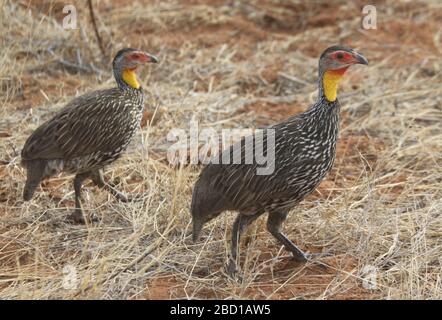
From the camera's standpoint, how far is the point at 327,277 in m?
5.27

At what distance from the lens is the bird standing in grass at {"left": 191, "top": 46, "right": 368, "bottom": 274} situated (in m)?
5.12

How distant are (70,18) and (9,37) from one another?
74cm

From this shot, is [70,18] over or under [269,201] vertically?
over

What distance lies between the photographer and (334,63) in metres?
5.40

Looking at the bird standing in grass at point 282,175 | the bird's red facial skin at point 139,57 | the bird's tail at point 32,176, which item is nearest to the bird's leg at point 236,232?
the bird standing in grass at point 282,175

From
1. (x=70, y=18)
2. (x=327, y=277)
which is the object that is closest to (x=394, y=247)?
(x=327, y=277)

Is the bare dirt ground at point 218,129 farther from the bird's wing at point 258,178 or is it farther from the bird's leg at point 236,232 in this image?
the bird's wing at point 258,178

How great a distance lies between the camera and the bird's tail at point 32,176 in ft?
19.6

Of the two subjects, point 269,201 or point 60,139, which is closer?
point 269,201
